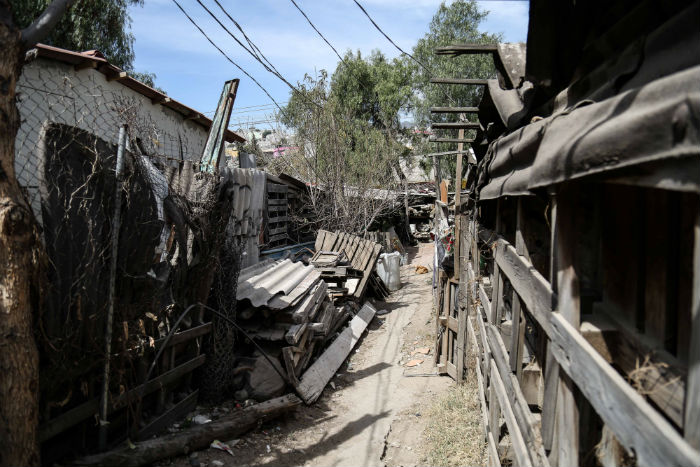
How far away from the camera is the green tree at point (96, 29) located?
13045 millimetres

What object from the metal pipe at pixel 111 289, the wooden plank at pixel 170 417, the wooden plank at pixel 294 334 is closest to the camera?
the metal pipe at pixel 111 289

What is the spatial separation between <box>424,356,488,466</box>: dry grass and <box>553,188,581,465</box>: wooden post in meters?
2.70

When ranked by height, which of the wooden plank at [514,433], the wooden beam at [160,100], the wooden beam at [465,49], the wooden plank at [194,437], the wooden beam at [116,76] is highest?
the wooden beam at [116,76]

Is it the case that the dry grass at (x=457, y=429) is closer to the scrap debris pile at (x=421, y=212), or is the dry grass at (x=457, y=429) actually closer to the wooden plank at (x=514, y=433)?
the wooden plank at (x=514, y=433)

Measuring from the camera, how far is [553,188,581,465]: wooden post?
183 centimetres

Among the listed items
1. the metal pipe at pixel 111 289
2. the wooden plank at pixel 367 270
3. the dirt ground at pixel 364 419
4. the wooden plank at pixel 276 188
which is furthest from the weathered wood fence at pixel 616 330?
the wooden plank at pixel 276 188

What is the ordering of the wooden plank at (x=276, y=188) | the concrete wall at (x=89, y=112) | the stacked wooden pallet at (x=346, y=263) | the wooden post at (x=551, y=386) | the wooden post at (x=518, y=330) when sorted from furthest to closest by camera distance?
the wooden plank at (x=276, y=188) < the stacked wooden pallet at (x=346, y=263) < the concrete wall at (x=89, y=112) < the wooden post at (x=518, y=330) < the wooden post at (x=551, y=386)

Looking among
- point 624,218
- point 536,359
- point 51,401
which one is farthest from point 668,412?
point 51,401

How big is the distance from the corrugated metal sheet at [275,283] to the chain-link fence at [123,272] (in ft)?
2.79

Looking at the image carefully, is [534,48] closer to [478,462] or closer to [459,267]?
[478,462]

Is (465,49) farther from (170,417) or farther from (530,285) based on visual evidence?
(170,417)

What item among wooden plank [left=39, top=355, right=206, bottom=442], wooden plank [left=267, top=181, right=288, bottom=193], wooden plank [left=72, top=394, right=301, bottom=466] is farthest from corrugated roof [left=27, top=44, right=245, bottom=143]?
wooden plank [left=72, top=394, right=301, bottom=466]

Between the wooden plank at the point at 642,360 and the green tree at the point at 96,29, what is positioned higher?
the green tree at the point at 96,29

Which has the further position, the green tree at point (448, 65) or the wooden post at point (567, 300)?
the green tree at point (448, 65)
